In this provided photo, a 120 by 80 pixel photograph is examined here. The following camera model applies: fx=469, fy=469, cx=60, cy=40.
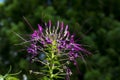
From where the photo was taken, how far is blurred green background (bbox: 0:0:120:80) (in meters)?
11.0

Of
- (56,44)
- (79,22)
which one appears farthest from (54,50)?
(79,22)

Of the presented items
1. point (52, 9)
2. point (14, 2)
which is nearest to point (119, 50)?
point (52, 9)

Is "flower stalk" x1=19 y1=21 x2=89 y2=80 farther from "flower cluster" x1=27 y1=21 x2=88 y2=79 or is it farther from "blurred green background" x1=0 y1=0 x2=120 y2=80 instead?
"blurred green background" x1=0 y1=0 x2=120 y2=80

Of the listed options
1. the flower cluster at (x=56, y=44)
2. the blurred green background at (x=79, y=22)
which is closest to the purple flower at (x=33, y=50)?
the flower cluster at (x=56, y=44)

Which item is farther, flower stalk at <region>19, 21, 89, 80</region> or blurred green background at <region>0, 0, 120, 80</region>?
blurred green background at <region>0, 0, 120, 80</region>

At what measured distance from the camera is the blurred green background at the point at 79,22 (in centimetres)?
1101

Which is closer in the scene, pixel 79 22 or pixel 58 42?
pixel 58 42

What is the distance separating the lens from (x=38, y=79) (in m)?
1.88

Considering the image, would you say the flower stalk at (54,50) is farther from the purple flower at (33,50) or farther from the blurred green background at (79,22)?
the blurred green background at (79,22)

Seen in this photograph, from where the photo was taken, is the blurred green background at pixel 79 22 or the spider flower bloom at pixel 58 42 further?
the blurred green background at pixel 79 22

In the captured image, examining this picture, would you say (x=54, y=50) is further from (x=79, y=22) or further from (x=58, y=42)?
(x=79, y=22)

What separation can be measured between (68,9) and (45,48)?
1059 centimetres

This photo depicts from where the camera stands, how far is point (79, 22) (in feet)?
39.2

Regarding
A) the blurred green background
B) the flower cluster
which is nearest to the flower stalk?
the flower cluster
